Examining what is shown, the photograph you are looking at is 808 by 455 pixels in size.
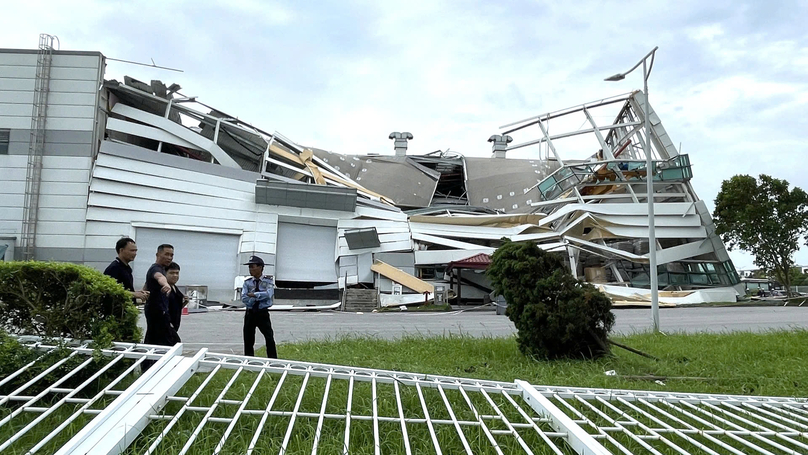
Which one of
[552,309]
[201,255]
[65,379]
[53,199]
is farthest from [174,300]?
[53,199]

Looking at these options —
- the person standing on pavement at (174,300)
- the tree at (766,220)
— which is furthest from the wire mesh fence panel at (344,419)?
the tree at (766,220)

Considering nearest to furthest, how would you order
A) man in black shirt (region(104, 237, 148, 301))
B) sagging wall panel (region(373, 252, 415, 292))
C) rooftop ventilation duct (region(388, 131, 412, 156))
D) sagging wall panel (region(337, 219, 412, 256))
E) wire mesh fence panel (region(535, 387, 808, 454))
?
wire mesh fence panel (region(535, 387, 808, 454)), man in black shirt (region(104, 237, 148, 301)), sagging wall panel (region(373, 252, 415, 292)), sagging wall panel (region(337, 219, 412, 256)), rooftop ventilation duct (region(388, 131, 412, 156))

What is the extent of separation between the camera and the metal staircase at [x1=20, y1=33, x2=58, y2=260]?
25766 mm

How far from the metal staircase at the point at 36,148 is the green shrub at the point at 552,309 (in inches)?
1027

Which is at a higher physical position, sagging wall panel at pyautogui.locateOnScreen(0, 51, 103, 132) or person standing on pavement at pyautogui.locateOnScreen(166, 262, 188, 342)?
sagging wall panel at pyautogui.locateOnScreen(0, 51, 103, 132)

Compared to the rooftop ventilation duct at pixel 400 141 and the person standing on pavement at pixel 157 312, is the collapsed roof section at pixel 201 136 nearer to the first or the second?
the rooftop ventilation duct at pixel 400 141

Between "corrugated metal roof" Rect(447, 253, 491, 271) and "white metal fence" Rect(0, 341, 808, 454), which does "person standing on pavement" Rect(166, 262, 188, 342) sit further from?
"corrugated metal roof" Rect(447, 253, 491, 271)

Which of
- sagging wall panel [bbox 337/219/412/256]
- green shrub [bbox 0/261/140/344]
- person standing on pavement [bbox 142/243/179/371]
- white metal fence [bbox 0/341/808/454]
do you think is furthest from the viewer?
sagging wall panel [bbox 337/219/412/256]

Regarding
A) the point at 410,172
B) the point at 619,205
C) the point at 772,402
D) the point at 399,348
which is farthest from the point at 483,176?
the point at 772,402

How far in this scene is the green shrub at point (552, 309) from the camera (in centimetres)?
736

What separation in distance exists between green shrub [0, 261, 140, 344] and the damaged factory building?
1984 centimetres

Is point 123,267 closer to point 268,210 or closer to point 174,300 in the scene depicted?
point 174,300

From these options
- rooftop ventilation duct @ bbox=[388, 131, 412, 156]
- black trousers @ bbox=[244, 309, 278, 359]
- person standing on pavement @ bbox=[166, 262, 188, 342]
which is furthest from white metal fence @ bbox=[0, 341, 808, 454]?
rooftop ventilation duct @ bbox=[388, 131, 412, 156]

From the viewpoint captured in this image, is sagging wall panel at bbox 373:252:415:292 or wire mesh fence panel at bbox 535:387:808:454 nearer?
wire mesh fence panel at bbox 535:387:808:454
